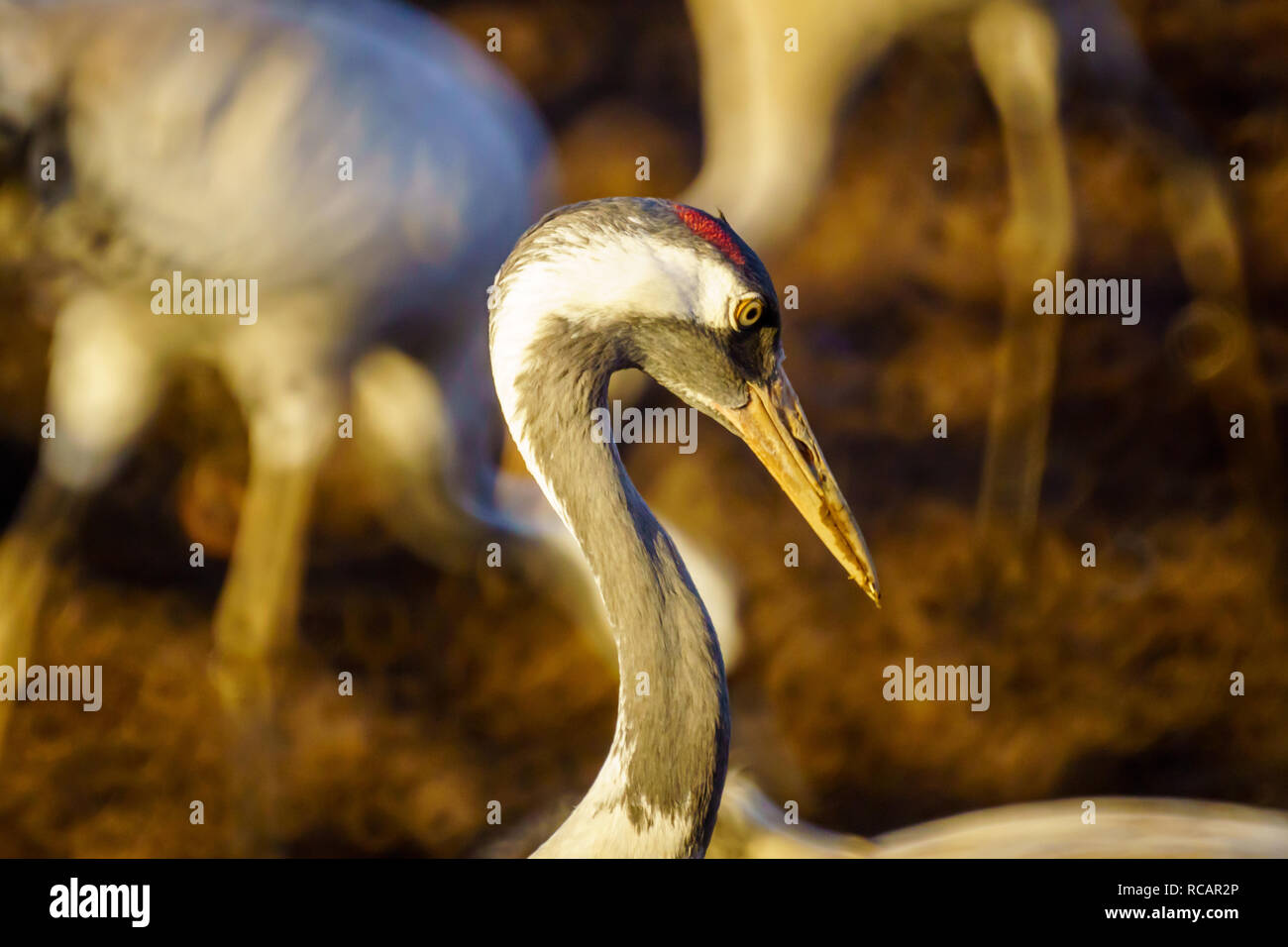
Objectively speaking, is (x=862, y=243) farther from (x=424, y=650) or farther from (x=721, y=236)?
(x=721, y=236)

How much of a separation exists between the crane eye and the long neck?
0.26 feet

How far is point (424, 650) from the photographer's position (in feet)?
4.83

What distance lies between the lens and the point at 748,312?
61cm

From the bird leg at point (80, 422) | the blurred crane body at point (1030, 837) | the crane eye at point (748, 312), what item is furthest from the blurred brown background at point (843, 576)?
the crane eye at point (748, 312)

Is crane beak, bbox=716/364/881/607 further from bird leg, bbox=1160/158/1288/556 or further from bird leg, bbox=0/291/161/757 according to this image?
bird leg, bbox=1160/158/1288/556

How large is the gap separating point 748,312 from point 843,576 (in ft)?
3.28

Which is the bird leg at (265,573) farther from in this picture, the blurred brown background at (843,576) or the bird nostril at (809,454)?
the bird nostril at (809,454)

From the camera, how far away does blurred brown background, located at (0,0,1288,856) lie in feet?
4.73

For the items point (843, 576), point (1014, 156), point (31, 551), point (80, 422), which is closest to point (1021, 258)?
point (1014, 156)

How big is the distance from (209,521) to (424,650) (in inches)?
13.6

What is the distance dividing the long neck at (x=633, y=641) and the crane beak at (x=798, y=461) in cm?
10

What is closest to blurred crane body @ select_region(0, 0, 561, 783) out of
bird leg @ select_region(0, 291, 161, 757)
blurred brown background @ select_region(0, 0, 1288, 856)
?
bird leg @ select_region(0, 291, 161, 757)

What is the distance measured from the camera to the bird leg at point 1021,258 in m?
1.39
